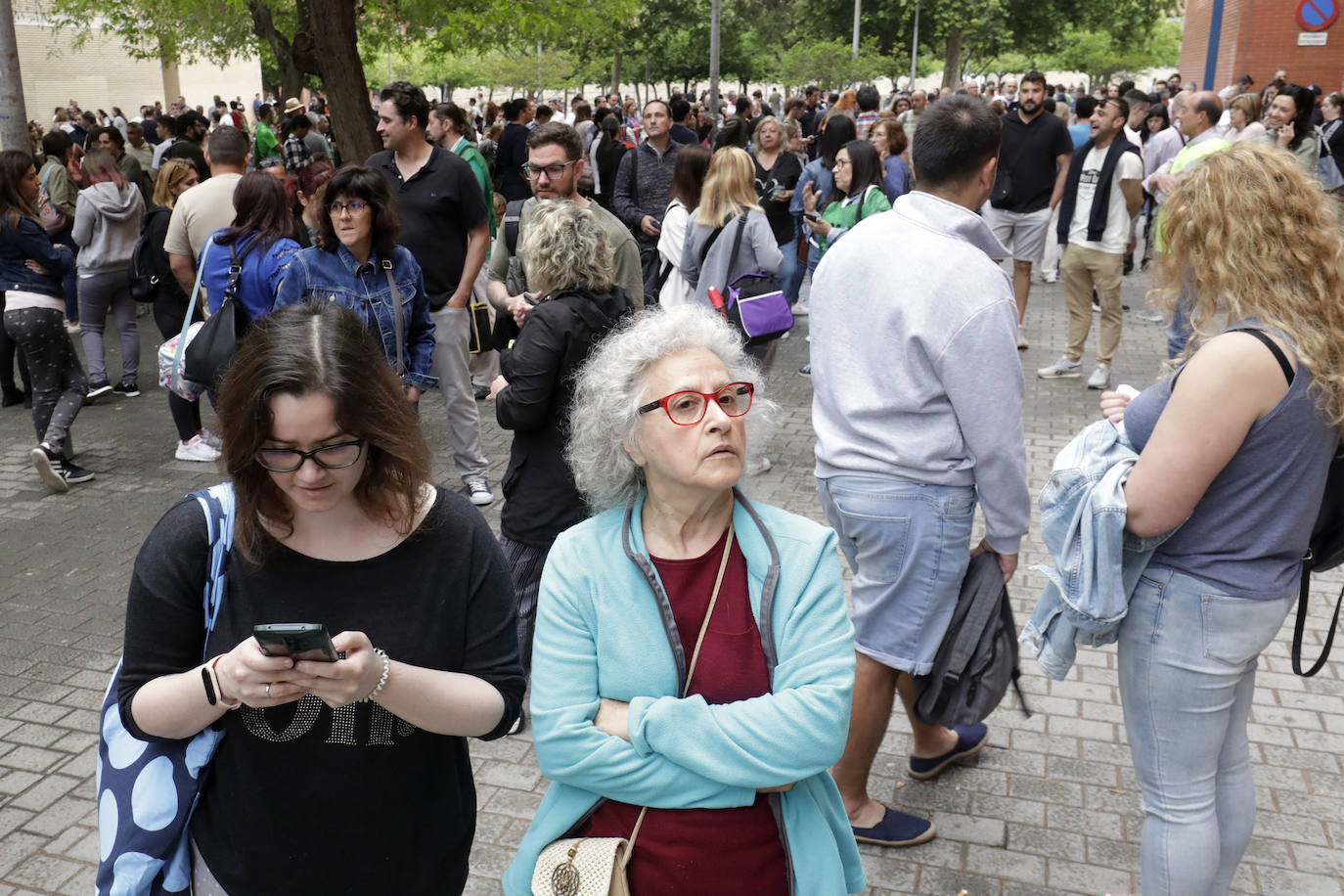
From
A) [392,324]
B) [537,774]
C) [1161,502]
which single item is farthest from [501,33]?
[1161,502]

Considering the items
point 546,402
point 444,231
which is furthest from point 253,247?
point 546,402

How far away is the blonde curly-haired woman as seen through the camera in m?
2.47

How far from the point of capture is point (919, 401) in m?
3.16

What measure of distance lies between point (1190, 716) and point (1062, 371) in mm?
7059

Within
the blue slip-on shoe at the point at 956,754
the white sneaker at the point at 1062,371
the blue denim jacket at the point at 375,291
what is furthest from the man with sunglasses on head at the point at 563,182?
the white sneaker at the point at 1062,371

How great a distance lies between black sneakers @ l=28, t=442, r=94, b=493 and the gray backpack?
5.94 meters

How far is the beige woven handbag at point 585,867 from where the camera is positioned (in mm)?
2064

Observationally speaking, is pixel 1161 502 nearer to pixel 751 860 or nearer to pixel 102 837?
pixel 751 860

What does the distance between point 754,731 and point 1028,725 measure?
2.71m

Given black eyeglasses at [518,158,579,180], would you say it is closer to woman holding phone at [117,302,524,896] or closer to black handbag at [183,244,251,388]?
black handbag at [183,244,251,388]

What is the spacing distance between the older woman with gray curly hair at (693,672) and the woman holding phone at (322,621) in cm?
18

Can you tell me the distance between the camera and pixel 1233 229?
2520 millimetres

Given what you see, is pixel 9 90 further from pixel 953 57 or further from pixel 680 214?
pixel 953 57

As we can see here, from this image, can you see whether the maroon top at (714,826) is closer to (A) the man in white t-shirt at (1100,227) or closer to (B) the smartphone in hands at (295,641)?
(B) the smartphone in hands at (295,641)
